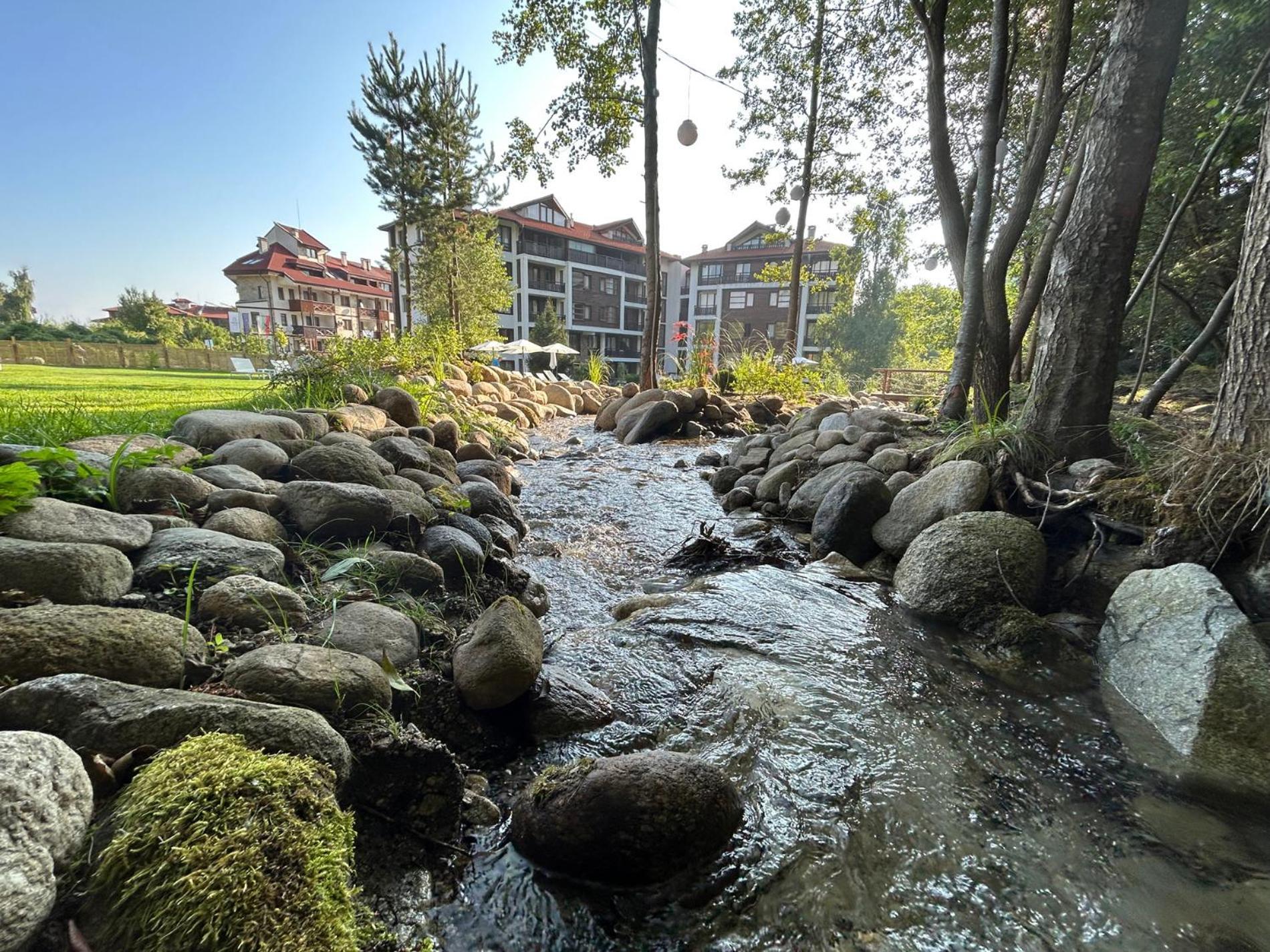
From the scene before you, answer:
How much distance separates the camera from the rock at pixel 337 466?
12.3 feet

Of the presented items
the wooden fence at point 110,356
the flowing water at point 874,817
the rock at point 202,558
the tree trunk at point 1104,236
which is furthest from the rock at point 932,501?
the wooden fence at point 110,356

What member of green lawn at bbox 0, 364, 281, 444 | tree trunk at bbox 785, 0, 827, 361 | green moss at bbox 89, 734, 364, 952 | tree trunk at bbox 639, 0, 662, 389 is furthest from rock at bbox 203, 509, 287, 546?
tree trunk at bbox 785, 0, 827, 361

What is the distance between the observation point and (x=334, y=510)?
126 inches

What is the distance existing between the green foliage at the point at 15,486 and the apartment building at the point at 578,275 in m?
37.5

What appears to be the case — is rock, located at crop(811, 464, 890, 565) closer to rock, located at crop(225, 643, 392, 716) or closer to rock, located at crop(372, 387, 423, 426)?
rock, located at crop(225, 643, 392, 716)

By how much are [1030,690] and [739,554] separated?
2.23m

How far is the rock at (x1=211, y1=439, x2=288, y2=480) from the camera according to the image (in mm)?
3602

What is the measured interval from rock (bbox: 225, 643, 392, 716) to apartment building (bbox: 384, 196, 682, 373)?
125 ft

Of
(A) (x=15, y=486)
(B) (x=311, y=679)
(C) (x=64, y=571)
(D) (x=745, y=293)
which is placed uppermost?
(D) (x=745, y=293)

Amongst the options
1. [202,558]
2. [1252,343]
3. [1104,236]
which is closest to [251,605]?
[202,558]

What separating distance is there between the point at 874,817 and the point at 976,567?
202 cm

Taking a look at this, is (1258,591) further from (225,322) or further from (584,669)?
(225,322)

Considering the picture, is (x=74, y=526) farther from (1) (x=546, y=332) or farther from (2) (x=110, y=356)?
(1) (x=546, y=332)

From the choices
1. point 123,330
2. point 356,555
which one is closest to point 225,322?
point 123,330
